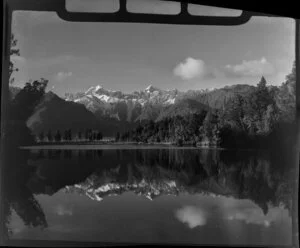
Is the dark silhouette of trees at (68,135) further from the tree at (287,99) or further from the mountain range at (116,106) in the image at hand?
the tree at (287,99)

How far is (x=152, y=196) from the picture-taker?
3.39 meters

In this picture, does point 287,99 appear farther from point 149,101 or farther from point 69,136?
point 69,136

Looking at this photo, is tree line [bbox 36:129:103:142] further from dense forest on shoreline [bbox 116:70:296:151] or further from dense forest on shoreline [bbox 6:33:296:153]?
dense forest on shoreline [bbox 116:70:296:151]

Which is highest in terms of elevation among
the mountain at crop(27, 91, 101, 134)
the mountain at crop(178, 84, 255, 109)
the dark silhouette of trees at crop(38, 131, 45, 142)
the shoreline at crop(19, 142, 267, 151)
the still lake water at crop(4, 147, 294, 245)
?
the mountain at crop(178, 84, 255, 109)

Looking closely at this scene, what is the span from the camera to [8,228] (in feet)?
10.6

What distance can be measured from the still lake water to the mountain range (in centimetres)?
26

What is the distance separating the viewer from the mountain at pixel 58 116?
3342mm

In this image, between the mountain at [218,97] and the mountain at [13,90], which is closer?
the mountain at [13,90]

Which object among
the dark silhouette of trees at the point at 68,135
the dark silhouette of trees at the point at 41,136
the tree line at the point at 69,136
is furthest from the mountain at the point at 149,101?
the dark silhouette of trees at the point at 41,136

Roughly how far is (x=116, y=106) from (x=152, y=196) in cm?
90

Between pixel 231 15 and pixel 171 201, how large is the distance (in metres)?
1.66

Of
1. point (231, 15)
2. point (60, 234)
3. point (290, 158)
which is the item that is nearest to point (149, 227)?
point (60, 234)

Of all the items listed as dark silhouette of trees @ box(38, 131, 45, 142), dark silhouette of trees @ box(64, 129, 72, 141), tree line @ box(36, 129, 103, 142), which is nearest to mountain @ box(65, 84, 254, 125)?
tree line @ box(36, 129, 103, 142)

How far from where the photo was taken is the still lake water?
130 inches
